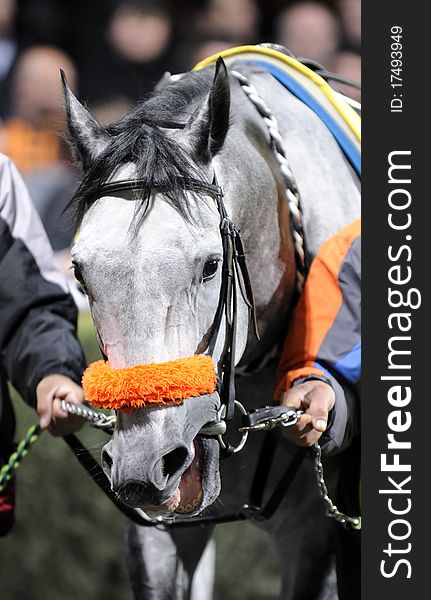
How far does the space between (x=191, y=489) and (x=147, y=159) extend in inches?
22.1

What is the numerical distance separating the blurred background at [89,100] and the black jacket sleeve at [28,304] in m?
1.00

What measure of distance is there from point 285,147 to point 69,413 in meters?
0.69

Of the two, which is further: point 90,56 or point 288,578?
point 90,56

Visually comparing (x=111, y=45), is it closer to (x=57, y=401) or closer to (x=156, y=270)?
(x=57, y=401)

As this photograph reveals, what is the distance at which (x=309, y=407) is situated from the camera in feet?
6.88

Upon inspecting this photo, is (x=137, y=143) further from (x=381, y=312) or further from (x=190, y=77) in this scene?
(x=381, y=312)

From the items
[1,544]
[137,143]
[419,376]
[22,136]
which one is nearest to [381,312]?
[419,376]

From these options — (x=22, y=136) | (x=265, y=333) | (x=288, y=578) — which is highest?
(x=22, y=136)

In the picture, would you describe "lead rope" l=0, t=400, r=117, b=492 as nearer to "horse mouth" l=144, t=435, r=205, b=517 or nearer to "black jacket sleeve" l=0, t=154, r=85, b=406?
"black jacket sleeve" l=0, t=154, r=85, b=406

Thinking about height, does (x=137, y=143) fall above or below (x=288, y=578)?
above

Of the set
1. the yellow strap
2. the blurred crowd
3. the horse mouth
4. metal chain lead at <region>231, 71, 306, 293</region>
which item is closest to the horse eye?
the horse mouth

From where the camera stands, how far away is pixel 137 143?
77.1 inches

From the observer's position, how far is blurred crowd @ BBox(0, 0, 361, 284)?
4.44 meters

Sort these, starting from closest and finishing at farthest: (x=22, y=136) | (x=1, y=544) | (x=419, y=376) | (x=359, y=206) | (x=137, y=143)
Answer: (x=137, y=143)
(x=419, y=376)
(x=359, y=206)
(x=1, y=544)
(x=22, y=136)
